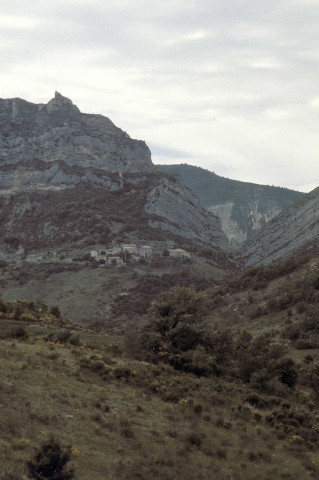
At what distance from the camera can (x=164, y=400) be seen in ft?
92.4

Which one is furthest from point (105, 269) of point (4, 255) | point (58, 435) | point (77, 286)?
point (58, 435)

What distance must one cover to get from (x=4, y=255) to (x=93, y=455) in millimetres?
154116

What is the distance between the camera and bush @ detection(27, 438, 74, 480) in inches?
629

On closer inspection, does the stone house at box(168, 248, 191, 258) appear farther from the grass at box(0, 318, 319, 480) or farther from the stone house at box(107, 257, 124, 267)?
the grass at box(0, 318, 319, 480)

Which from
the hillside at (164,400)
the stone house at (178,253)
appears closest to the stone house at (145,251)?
the stone house at (178,253)

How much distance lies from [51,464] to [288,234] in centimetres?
15098

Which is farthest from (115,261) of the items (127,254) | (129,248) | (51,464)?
(51,464)

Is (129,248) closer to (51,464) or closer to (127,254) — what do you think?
(127,254)

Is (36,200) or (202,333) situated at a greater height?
(36,200)

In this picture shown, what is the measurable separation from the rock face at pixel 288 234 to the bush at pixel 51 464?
119433mm

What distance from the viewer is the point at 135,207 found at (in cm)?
19450

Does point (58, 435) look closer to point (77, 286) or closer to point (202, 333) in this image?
point (202, 333)

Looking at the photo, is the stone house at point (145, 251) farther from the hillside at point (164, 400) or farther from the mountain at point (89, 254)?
the hillside at point (164, 400)

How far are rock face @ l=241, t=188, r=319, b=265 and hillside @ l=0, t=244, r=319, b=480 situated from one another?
90.6 m
